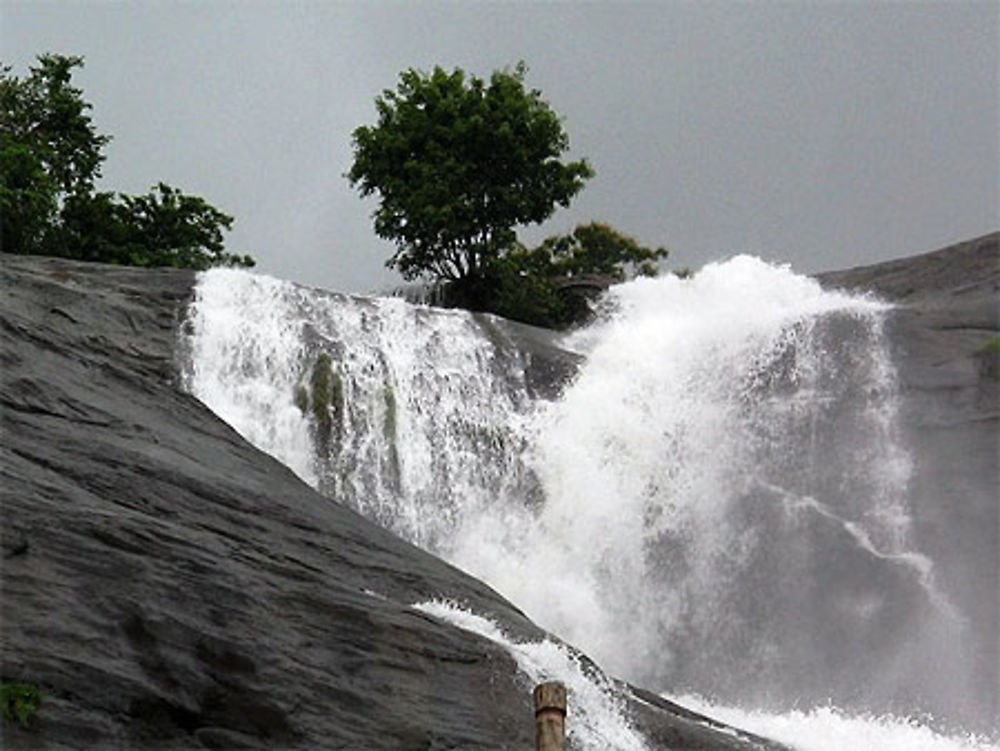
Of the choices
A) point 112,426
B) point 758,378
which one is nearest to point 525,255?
point 758,378

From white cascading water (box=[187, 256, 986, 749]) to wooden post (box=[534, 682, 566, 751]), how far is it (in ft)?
38.1

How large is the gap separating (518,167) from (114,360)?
17.7m

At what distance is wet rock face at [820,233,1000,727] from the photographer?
1872 centimetres

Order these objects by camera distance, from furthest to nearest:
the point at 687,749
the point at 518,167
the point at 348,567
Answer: the point at 518,167, the point at 348,567, the point at 687,749

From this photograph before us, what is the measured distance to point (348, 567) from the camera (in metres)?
13.5

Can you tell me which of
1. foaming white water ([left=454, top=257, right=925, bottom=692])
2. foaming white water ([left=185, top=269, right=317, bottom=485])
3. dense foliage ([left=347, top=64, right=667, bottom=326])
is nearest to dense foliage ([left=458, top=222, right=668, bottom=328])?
dense foliage ([left=347, top=64, right=667, bottom=326])

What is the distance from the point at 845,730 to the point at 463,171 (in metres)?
18.5

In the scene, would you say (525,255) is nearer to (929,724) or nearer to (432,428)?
(432,428)

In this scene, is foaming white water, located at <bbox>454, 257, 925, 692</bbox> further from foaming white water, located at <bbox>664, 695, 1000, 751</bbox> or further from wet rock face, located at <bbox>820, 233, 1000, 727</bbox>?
foaming white water, located at <bbox>664, 695, 1000, 751</bbox>

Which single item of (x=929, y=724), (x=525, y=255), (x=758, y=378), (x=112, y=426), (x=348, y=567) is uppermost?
(x=525, y=255)

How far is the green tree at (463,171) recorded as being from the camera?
32.8 metres

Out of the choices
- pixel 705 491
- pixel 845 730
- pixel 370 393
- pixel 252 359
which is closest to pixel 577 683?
pixel 845 730

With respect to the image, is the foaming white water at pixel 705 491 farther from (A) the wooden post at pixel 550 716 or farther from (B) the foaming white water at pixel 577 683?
(A) the wooden post at pixel 550 716

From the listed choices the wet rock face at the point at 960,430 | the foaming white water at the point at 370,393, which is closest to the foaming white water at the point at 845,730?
the wet rock face at the point at 960,430
